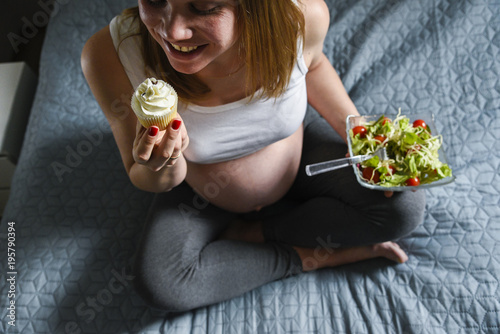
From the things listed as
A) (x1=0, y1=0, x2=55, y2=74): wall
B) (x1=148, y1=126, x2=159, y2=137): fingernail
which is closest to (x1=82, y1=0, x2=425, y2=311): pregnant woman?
(x1=148, y1=126, x2=159, y2=137): fingernail

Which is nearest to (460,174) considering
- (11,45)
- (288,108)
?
(288,108)

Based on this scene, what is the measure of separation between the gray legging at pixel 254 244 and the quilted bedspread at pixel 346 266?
0.08 meters

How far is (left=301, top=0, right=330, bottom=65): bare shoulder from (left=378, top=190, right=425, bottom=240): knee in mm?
467

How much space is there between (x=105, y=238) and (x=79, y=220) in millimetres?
114

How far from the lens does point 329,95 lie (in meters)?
1.32

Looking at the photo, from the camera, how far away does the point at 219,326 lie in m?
A: 1.22

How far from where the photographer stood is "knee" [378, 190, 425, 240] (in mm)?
1200

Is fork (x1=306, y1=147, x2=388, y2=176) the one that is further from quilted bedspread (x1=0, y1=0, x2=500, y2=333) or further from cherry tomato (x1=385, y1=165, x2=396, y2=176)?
quilted bedspread (x1=0, y1=0, x2=500, y2=333)

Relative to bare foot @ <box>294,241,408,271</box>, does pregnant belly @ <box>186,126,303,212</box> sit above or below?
above

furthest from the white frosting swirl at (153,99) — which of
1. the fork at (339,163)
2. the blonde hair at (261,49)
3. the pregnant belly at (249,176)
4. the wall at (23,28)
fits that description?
the wall at (23,28)

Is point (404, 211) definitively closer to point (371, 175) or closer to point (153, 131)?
point (371, 175)

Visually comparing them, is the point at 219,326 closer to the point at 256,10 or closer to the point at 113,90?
the point at 113,90

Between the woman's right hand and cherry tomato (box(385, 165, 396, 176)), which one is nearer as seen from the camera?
the woman's right hand

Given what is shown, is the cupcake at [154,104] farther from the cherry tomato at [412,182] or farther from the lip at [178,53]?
the cherry tomato at [412,182]
